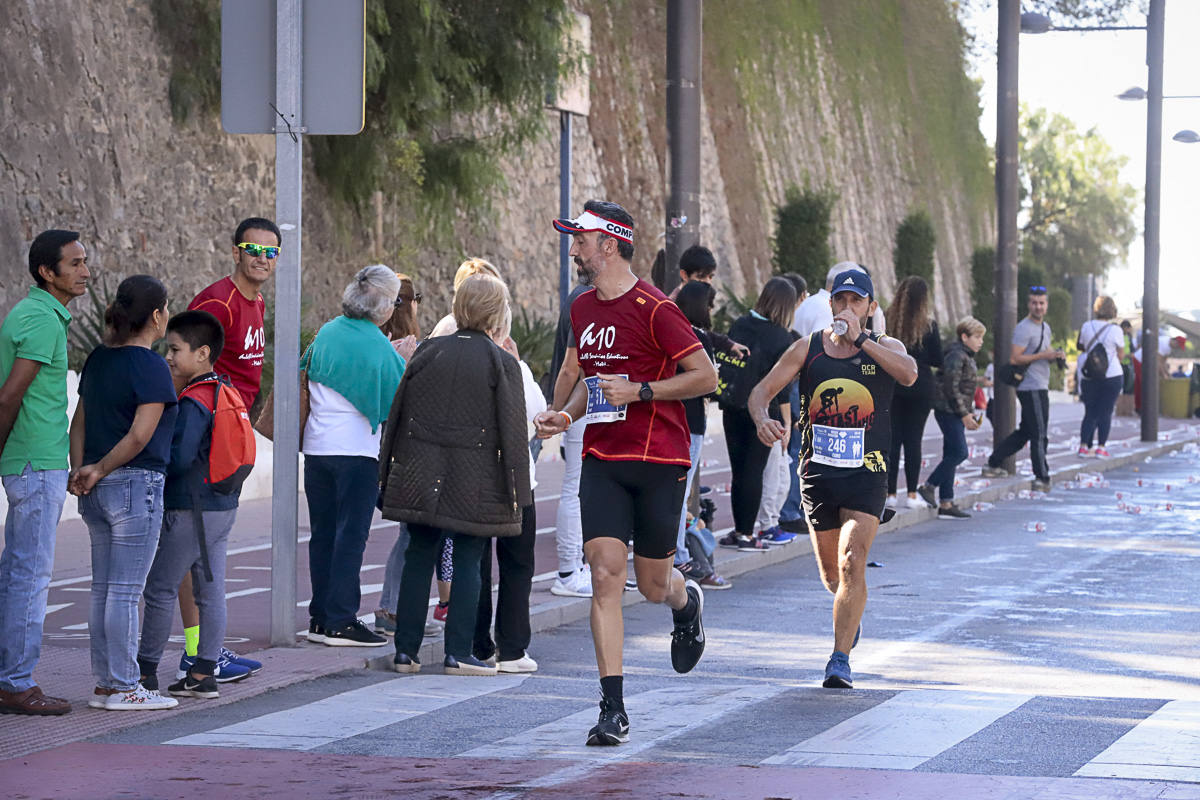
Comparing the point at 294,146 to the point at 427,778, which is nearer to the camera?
the point at 427,778

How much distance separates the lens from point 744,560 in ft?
42.1

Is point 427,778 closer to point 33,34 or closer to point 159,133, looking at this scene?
point 33,34

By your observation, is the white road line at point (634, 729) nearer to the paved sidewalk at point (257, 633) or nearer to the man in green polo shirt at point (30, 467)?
the paved sidewalk at point (257, 633)

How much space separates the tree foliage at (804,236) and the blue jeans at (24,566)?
25961 mm

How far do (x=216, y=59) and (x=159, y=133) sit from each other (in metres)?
1.09

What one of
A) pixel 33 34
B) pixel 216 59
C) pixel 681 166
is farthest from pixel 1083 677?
pixel 216 59

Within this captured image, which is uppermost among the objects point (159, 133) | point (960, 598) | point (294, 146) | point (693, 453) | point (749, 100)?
point (749, 100)

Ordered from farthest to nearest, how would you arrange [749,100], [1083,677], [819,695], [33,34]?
[749,100] → [33,34] → [1083,677] → [819,695]

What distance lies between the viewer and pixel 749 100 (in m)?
44.8

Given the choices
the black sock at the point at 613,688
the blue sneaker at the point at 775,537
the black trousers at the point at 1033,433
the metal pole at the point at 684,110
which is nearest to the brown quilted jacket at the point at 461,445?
the black sock at the point at 613,688

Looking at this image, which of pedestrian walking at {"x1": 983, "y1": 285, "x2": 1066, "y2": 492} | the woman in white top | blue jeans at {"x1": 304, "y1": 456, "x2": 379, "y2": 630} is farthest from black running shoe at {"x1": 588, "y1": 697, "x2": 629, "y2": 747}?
the woman in white top

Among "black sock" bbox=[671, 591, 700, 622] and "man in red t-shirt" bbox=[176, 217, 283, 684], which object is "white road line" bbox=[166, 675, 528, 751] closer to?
"man in red t-shirt" bbox=[176, 217, 283, 684]

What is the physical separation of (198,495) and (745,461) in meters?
5.60

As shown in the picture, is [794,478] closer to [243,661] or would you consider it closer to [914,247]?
[243,661]
